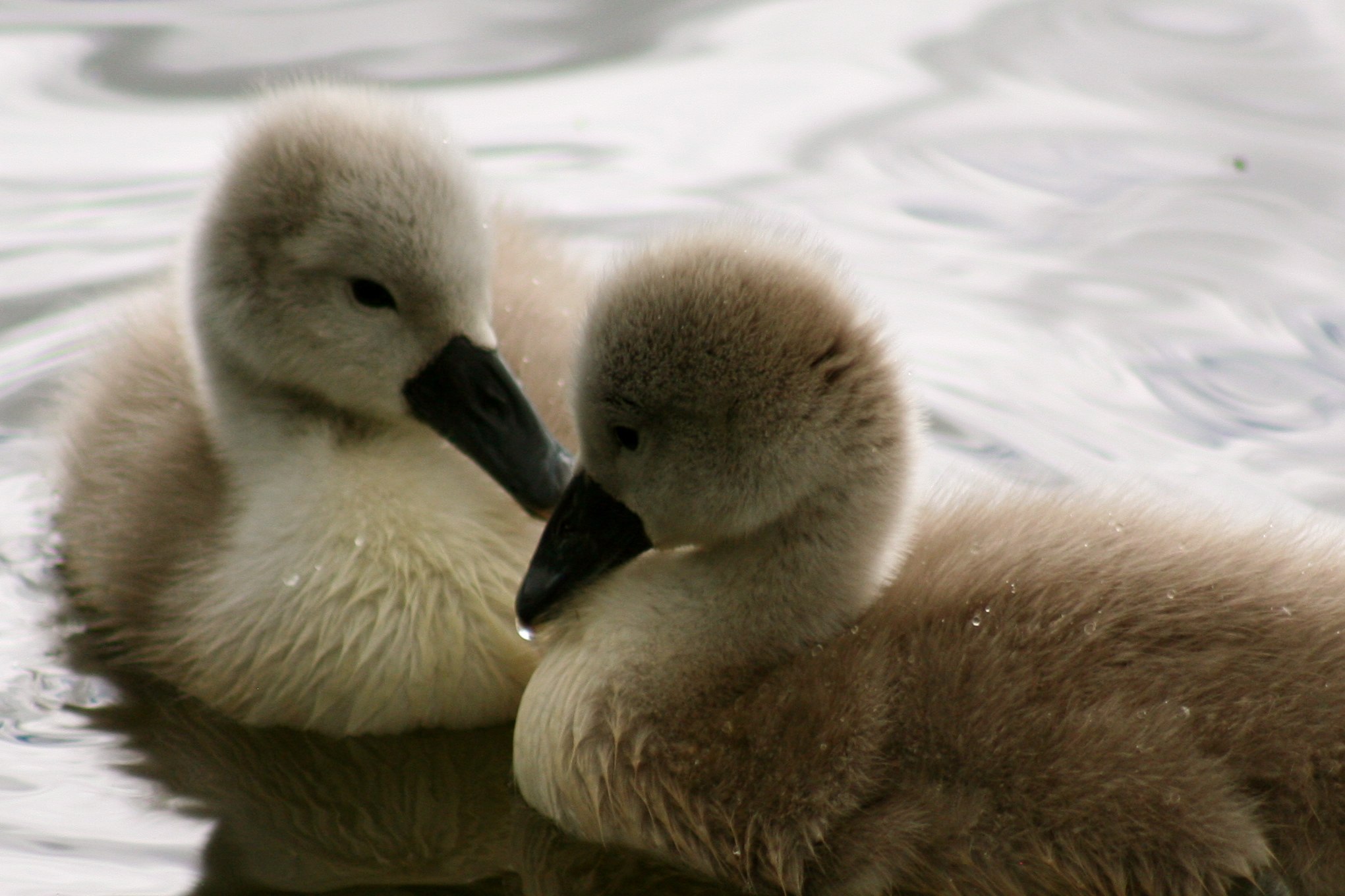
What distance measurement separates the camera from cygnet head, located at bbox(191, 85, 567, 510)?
14.1 feet

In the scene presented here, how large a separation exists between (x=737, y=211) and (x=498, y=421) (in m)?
1.20

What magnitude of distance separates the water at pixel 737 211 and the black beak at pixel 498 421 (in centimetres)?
55

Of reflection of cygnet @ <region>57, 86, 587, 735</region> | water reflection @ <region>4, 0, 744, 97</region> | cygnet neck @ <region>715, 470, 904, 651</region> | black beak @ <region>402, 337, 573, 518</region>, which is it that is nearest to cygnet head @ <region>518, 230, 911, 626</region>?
cygnet neck @ <region>715, 470, 904, 651</region>

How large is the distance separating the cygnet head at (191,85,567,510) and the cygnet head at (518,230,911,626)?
51 centimetres

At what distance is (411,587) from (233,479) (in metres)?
0.48

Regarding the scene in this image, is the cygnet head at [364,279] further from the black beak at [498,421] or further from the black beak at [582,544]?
the black beak at [582,544]

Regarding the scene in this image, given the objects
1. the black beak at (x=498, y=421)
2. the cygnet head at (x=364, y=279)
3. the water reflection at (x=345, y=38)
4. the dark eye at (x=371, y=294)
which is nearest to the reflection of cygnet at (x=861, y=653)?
the black beak at (x=498, y=421)

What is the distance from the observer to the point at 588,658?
4.02m

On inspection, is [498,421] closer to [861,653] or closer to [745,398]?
[745,398]

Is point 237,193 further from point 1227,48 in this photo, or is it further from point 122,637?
point 1227,48

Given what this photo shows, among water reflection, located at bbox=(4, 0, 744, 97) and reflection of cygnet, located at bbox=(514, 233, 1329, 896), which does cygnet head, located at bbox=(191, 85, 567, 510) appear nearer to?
reflection of cygnet, located at bbox=(514, 233, 1329, 896)

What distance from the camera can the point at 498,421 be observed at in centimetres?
442

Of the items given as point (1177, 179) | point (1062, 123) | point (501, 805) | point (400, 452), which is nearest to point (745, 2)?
point (1062, 123)

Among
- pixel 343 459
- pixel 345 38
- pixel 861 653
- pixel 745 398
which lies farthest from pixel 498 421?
pixel 345 38
